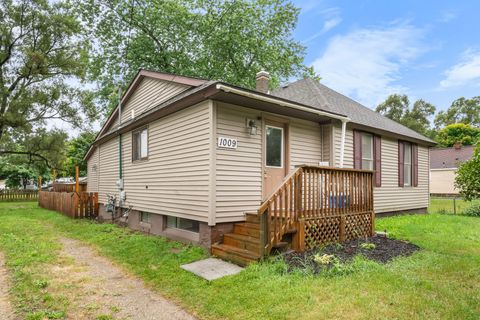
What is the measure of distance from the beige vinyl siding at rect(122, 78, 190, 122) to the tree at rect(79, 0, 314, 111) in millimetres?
9668

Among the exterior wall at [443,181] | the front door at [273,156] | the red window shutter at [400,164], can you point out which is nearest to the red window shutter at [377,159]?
the red window shutter at [400,164]

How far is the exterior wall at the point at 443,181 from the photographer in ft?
88.7

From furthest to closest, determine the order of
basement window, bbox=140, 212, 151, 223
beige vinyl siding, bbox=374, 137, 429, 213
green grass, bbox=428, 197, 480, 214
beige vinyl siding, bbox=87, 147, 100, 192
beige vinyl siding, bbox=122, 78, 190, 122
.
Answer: green grass, bbox=428, 197, 480, 214 → beige vinyl siding, bbox=87, 147, 100, 192 → beige vinyl siding, bbox=374, 137, 429, 213 → basement window, bbox=140, 212, 151, 223 → beige vinyl siding, bbox=122, 78, 190, 122

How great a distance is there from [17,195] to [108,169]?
16078 mm

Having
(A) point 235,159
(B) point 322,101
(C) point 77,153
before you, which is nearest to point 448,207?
(B) point 322,101

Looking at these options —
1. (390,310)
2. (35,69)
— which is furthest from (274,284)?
(35,69)

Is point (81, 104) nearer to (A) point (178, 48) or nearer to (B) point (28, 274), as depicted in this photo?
(A) point (178, 48)

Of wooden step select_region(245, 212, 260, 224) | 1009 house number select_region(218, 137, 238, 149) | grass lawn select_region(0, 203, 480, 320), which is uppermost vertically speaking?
1009 house number select_region(218, 137, 238, 149)

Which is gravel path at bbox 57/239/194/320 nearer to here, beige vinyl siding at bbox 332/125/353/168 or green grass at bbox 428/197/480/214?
beige vinyl siding at bbox 332/125/353/168

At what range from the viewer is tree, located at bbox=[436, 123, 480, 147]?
41.7 metres

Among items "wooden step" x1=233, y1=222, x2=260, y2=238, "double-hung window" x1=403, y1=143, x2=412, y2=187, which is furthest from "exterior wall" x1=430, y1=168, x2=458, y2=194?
"wooden step" x1=233, y1=222, x2=260, y2=238

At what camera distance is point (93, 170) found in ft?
44.3

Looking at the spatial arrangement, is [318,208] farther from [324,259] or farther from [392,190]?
[392,190]

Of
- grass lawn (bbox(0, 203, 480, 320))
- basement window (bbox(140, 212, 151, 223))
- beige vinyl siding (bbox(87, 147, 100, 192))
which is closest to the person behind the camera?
grass lawn (bbox(0, 203, 480, 320))
